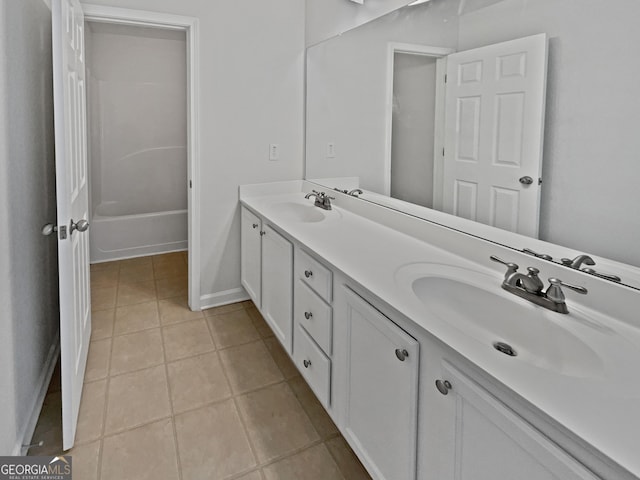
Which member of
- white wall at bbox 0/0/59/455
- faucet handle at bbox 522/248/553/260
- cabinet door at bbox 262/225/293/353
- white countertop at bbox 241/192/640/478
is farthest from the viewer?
cabinet door at bbox 262/225/293/353

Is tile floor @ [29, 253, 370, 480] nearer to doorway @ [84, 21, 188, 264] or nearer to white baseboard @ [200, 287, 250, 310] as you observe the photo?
white baseboard @ [200, 287, 250, 310]

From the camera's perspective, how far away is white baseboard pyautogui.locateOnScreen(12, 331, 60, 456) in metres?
1.61

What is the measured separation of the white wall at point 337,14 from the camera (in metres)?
2.17

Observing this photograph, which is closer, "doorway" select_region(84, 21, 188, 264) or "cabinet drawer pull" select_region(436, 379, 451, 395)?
"cabinet drawer pull" select_region(436, 379, 451, 395)

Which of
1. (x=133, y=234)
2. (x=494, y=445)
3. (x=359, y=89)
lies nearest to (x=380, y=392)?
Result: (x=494, y=445)

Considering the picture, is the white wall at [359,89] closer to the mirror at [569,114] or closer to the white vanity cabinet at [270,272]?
the mirror at [569,114]

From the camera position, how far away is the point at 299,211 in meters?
2.71

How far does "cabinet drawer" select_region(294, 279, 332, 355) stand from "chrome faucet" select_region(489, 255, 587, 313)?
65cm

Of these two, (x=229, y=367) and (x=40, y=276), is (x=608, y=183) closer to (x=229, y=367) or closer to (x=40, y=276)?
(x=229, y=367)

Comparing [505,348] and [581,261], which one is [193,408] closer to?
[505,348]

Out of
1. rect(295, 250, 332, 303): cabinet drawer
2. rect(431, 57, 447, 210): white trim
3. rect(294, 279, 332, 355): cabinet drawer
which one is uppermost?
rect(431, 57, 447, 210): white trim

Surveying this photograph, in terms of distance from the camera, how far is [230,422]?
1.87m

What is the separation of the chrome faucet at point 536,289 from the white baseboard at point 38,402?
1806 millimetres

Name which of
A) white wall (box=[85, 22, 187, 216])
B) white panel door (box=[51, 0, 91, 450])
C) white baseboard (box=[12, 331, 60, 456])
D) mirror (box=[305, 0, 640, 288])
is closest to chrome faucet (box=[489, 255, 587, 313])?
mirror (box=[305, 0, 640, 288])
